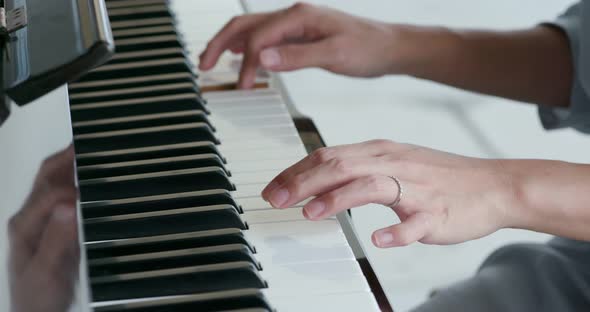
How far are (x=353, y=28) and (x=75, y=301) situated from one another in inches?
27.8

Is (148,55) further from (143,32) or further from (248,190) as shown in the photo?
(248,190)

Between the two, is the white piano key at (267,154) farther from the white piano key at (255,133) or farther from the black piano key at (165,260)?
the black piano key at (165,260)

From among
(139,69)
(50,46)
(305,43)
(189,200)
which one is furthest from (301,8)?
(50,46)

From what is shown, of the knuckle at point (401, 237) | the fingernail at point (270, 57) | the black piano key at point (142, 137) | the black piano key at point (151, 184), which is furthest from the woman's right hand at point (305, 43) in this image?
the knuckle at point (401, 237)

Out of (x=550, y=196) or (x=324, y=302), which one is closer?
(x=324, y=302)

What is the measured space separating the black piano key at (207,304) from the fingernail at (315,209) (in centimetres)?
14

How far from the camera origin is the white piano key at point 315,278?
0.76 meters

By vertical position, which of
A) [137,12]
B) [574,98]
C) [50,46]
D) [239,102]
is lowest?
[574,98]

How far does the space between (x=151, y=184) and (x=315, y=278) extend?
0.20 metres

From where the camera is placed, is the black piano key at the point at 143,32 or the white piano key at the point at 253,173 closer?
the white piano key at the point at 253,173

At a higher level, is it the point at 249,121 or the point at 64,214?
the point at 64,214

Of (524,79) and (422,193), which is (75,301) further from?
(524,79)

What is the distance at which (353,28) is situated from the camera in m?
1.24

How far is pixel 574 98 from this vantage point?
1281 mm
